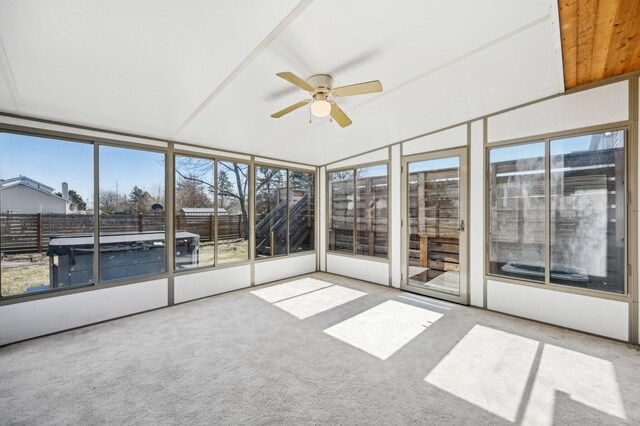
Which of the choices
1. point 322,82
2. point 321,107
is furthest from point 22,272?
point 322,82

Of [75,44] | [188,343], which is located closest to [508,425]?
[188,343]

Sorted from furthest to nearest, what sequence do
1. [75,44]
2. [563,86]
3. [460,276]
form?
[460,276]
[563,86]
[75,44]

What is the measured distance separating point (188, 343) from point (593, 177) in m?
5.08

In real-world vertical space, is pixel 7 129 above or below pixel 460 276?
above

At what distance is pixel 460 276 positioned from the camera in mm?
4312

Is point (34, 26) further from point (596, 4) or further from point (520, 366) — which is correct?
point (520, 366)

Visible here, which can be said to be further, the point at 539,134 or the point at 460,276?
the point at 460,276

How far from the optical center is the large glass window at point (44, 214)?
3193mm

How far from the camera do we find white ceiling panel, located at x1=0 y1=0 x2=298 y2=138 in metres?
1.78

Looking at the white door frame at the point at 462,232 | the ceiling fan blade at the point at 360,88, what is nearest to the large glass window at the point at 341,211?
the white door frame at the point at 462,232

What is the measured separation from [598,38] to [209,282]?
562 cm

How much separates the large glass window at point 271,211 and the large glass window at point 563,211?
3.88 metres

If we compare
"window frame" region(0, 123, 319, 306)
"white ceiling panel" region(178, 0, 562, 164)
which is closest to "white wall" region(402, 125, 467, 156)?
"white ceiling panel" region(178, 0, 562, 164)

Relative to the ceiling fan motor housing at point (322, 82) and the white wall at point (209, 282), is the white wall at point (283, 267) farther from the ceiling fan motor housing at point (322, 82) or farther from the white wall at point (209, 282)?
the ceiling fan motor housing at point (322, 82)
